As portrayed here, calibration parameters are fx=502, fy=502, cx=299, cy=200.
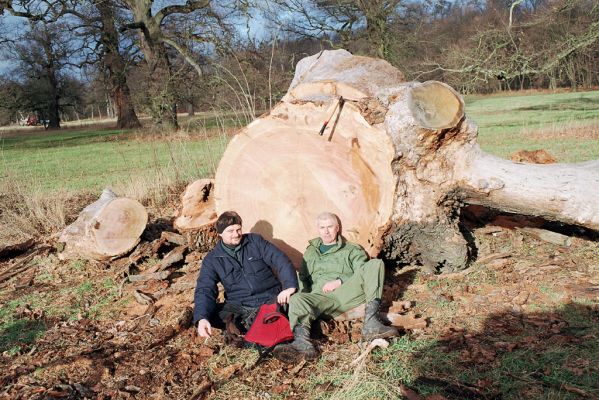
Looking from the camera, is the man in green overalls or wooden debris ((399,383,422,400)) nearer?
wooden debris ((399,383,422,400))

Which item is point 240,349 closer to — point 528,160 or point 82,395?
point 82,395

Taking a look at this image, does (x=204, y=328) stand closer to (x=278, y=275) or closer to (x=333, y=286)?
(x=278, y=275)

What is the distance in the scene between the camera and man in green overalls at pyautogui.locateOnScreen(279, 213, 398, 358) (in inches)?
119

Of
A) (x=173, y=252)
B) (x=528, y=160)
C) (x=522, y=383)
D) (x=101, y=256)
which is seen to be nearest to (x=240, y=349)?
(x=522, y=383)

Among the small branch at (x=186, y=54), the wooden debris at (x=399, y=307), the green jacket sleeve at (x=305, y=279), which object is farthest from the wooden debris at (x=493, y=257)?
the small branch at (x=186, y=54)

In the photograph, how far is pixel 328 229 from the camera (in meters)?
3.49

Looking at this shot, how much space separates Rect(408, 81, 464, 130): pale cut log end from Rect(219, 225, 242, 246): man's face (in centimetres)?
146

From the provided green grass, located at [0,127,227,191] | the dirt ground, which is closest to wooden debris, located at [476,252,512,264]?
the dirt ground

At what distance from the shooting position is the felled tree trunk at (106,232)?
481 centimetres

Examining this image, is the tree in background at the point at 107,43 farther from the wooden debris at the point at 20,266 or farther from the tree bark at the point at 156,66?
the wooden debris at the point at 20,266

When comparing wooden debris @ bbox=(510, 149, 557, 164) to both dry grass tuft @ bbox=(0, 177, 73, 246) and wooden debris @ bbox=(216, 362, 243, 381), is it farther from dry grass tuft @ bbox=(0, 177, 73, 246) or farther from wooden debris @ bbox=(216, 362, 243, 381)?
dry grass tuft @ bbox=(0, 177, 73, 246)

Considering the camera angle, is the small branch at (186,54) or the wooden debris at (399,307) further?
the small branch at (186,54)

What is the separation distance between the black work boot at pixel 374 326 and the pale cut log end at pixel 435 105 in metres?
1.28

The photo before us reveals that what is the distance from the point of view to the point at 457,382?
Result: 2.41 m
